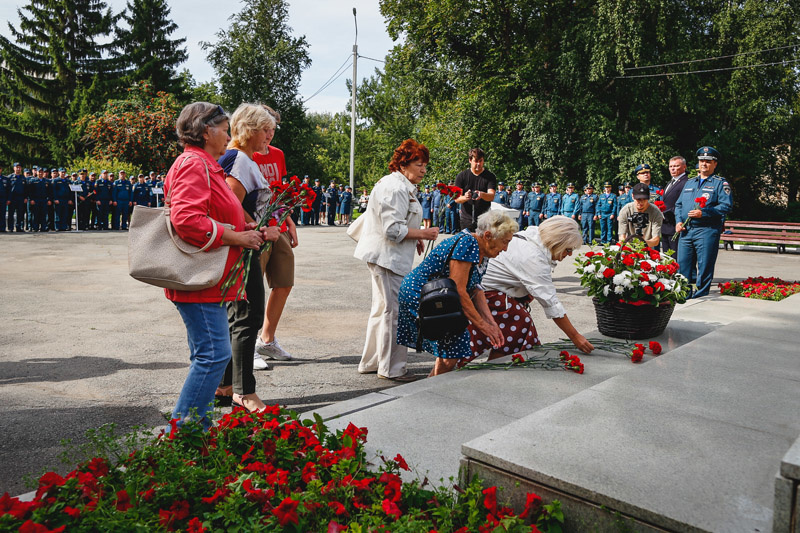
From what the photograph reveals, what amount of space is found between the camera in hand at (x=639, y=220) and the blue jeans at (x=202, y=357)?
672 cm

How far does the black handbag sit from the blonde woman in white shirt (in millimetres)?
671

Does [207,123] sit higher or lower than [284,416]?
higher

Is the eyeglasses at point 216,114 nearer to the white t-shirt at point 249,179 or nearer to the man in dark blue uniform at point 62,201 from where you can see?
the white t-shirt at point 249,179

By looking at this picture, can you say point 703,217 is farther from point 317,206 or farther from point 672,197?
point 317,206

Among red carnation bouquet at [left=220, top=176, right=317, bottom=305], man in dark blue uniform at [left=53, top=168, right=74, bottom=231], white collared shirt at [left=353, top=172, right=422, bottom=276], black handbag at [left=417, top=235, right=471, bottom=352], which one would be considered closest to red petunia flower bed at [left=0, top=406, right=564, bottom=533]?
red carnation bouquet at [left=220, top=176, right=317, bottom=305]

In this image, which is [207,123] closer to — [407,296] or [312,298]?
[407,296]

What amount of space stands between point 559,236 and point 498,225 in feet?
2.29

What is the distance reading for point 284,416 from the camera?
3.15 meters

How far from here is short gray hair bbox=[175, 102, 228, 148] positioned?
324cm

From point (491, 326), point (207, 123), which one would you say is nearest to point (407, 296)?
point (491, 326)

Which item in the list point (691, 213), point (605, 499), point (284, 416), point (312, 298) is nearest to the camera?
point (605, 499)

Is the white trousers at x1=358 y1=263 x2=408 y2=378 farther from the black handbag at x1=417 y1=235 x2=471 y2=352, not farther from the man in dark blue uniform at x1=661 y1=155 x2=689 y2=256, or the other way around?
the man in dark blue uniform at x1=661 y1=155 x2=689 y2=256

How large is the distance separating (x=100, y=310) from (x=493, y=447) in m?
6.40

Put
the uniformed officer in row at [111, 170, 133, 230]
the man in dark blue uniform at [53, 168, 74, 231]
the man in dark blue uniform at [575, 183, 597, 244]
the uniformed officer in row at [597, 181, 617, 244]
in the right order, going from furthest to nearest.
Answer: the man in dark blue uniform at [575, 183, 597, 244]
the uniformed officer in row at [597, 181, 617, 244]
the uniformed officer in row at [111, 170, 133, 230]
the man in dark blue uniform at [53, 168, 74, 231]
